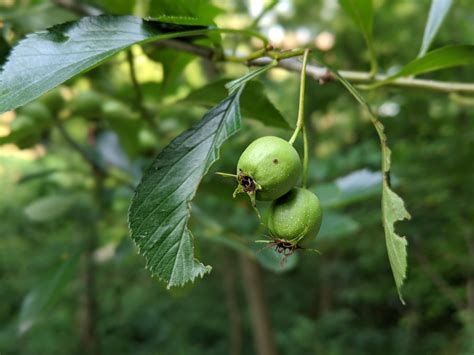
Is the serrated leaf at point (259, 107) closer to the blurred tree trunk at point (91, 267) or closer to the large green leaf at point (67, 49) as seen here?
the large green leaf at point (67, 49)

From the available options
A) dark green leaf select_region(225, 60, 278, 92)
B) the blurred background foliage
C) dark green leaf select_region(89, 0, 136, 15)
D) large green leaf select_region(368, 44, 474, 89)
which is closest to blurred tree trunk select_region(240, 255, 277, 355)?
the blurred background foliage

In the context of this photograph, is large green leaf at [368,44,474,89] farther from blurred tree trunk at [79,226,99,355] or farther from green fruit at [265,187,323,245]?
blurred tree trunk at [79,226,99,355]

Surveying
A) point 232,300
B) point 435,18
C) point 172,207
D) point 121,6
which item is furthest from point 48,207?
point 232,300

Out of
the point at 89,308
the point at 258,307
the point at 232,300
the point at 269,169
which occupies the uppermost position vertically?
the point at 269,169

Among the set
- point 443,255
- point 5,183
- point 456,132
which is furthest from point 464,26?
point 5,183

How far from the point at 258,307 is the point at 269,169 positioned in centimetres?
230

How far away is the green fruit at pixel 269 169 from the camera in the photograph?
0.59 metres

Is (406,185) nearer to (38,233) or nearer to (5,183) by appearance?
(38,233)

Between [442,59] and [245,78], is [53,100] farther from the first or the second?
[442,59]

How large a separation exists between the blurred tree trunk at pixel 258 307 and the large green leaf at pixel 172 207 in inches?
82.2

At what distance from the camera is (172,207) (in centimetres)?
62

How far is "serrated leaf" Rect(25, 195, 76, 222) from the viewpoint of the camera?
1.70 metres

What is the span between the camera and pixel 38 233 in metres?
3.51

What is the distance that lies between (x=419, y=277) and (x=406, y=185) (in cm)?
78
